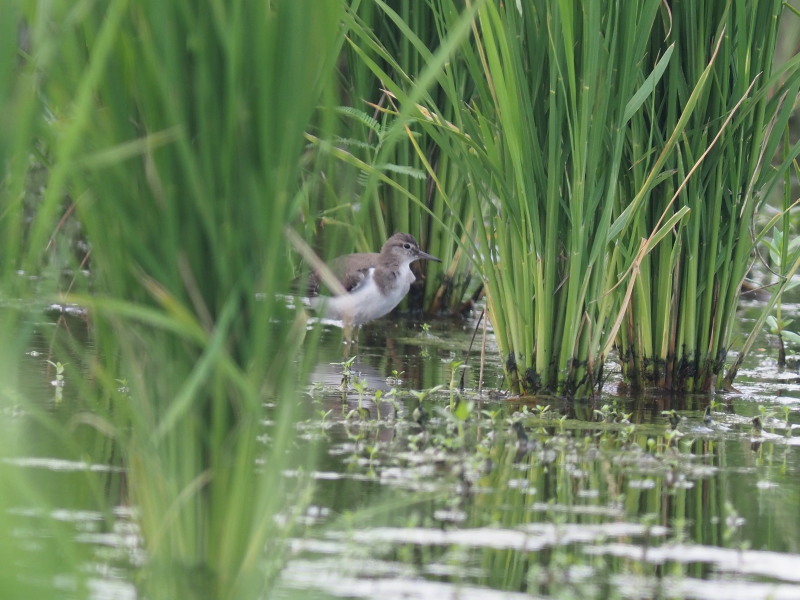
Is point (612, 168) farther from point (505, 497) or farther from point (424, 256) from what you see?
point (424, 256)

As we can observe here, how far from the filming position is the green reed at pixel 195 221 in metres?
2.70

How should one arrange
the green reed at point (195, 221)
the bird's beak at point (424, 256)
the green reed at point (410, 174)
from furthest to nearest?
1. the bird's beak at point (424, 256)
2. the green reed at point (410, 174)
3. the green reed at point (195, 221)

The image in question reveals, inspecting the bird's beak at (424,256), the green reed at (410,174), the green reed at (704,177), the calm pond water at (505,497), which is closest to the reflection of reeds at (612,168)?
the green reed at (704,177)

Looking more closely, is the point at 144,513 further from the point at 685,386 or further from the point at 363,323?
the point at 363,323

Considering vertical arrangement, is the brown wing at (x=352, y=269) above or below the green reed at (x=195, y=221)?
above

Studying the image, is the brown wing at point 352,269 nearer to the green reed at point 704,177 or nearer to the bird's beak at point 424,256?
the bird's beak at point 424,256

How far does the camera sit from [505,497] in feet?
13.6

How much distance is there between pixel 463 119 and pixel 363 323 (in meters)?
2.98

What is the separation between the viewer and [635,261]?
5.46 metres

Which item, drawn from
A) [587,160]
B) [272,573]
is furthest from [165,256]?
[587,160]

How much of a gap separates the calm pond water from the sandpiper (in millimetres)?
1519

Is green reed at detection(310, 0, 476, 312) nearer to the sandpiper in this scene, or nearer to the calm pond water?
the sandpiper

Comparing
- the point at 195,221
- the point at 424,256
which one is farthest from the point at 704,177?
the point at 195,221

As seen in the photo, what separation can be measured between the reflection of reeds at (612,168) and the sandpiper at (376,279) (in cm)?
190
